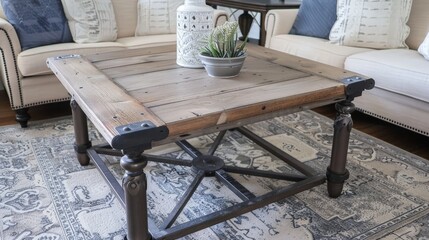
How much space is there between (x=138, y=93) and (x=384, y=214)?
102cm

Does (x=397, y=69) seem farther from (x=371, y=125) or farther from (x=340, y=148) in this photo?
(x=340, y=148)

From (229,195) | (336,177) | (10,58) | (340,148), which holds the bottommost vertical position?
(229,195)

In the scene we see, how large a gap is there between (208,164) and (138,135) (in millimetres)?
749

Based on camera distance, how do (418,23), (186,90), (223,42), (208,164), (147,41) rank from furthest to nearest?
(147,41), (418,23), (208,164), (223,42), (186,90)

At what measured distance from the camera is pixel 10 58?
84.9 inches

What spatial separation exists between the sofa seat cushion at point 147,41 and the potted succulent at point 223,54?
118cm

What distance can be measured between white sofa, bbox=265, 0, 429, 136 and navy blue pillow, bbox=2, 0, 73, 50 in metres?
1.44

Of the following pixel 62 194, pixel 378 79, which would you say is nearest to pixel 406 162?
pixel 378 79

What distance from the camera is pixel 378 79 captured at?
2.11 metres

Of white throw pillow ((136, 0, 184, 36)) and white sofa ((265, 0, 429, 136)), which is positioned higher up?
white throw pillow ((136, 0, 184, 36))

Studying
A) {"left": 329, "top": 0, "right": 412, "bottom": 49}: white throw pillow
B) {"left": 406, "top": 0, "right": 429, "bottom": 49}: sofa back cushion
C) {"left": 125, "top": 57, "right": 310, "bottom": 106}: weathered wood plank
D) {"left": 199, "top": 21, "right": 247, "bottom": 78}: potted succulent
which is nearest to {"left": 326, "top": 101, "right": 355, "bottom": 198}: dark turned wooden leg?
{"left": 125, "top": 57, "right": 310, "bottom": 106}: weathered wood plank

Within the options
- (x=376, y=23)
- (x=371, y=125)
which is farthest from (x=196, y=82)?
(x=376, y=23)

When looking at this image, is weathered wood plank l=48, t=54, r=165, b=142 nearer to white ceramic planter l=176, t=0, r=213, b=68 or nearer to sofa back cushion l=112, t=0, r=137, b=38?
white ceramic planter l=176, t=0, r=213, b=68

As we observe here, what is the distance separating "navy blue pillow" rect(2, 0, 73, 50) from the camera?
2279 mm
